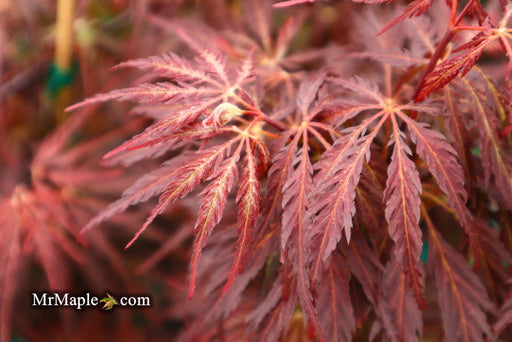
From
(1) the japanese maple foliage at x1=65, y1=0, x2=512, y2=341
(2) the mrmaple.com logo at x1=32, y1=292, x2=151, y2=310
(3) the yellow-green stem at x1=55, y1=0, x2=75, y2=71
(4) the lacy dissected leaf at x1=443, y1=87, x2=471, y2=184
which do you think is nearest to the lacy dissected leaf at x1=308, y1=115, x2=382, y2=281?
(1) the japanese maple foliage at x1=65, y1=0, x2=512, y2=341

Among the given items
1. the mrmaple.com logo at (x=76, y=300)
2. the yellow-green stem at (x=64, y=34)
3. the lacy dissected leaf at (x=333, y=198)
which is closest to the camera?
the lacy dissected leaf at (x=333, y=198)

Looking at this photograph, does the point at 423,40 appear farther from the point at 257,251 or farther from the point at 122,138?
the point at 122,138

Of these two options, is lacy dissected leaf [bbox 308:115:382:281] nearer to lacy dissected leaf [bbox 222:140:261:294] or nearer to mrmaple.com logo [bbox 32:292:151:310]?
lacy dissected leaf [bbox 222:140:261:294]

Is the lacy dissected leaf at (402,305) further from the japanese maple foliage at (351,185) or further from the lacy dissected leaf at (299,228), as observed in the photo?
the lacy dissected leaf at (299,228)

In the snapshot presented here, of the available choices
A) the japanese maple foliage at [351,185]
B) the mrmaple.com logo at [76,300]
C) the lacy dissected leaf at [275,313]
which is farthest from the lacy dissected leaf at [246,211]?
the mrmaple.com logo at [76,300]

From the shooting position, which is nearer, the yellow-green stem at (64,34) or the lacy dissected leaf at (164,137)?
the lacy dissected leaf at (164,137)

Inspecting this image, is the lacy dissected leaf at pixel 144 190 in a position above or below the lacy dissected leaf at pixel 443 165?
above

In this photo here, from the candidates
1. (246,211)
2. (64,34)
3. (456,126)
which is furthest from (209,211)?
(64,34)

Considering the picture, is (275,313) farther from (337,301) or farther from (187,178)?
(187,178)
